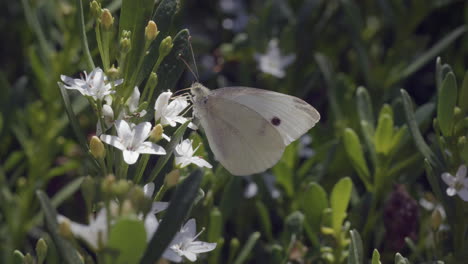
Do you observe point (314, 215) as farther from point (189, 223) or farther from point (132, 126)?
point (132, 126)

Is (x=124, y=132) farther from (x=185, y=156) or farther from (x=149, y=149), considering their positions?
(x=185, y=156)

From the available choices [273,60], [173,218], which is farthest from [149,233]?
[273,60]

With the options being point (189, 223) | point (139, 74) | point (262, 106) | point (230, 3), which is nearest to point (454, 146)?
point (262, 106)

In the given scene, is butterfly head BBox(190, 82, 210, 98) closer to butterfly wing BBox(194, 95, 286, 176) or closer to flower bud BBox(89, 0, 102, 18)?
butterfly wing BBox(194, 95, 286, 176)

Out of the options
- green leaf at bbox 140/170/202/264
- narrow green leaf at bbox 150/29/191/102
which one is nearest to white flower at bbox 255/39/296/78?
narrow green leaf at bbox 150/29/191/102

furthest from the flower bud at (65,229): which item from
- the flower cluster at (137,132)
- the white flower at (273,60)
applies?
the white flower at (273,60)
